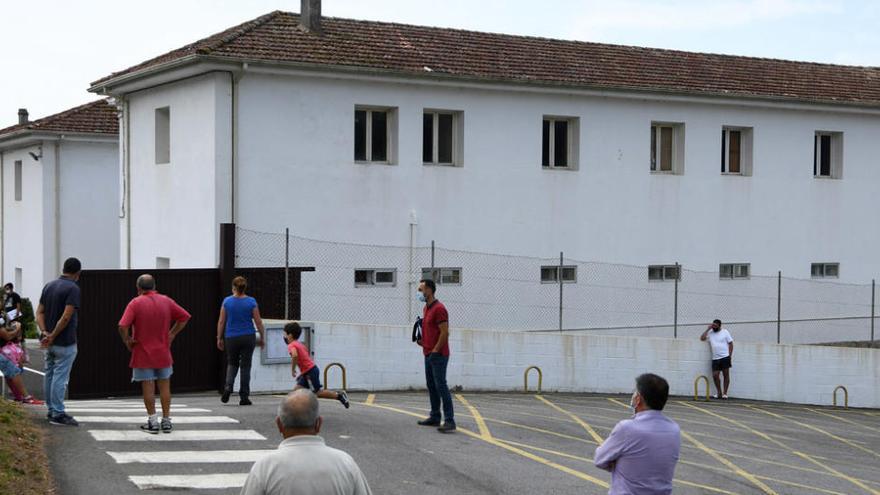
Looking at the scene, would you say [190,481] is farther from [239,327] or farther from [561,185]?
[561,185]

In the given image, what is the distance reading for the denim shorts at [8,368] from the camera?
14.6 metres

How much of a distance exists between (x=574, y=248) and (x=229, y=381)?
1223 centimetres

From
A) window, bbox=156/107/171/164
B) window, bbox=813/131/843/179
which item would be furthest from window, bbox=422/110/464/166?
window, bbox=813/131/843/179

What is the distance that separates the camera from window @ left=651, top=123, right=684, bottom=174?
2738 centimetres

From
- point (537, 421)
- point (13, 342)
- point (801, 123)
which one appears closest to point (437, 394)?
point (537, 421)

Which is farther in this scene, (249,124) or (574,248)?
(574,248)

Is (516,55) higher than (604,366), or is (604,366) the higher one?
(516,55)

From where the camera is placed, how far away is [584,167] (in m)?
26.1

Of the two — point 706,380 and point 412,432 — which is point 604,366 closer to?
point 706,380

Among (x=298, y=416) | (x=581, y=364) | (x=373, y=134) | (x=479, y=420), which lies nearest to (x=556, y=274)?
(x=581, y=364)

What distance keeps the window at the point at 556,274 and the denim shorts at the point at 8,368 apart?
41.5 ft

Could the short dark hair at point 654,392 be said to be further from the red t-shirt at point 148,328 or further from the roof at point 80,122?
the roof at point 80,122

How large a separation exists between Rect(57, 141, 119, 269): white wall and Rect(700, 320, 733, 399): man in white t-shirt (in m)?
19.7

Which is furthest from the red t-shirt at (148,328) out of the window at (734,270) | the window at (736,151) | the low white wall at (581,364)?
the window at (736,151)
